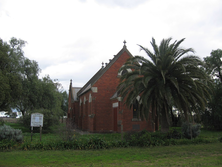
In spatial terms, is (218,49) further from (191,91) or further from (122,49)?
(191,91)

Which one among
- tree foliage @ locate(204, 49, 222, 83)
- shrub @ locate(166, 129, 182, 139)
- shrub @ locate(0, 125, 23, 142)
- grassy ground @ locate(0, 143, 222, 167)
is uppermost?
tree foliage @ locate(204, 49, 222, 83)

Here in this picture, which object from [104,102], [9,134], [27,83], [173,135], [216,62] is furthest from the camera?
[216,62]

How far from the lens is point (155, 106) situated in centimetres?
1666

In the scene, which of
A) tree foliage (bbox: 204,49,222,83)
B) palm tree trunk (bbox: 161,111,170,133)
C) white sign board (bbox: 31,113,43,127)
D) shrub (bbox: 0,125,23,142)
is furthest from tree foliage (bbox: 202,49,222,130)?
shrub (bbox: 0,125,23,142)

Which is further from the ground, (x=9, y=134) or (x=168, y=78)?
(x=168, y=78)

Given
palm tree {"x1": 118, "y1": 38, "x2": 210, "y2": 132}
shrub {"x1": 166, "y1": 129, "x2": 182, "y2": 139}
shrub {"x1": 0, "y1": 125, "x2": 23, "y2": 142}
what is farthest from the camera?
shrub {"x1": 166, "y1": 129, "x2": 182, "y2": 139}

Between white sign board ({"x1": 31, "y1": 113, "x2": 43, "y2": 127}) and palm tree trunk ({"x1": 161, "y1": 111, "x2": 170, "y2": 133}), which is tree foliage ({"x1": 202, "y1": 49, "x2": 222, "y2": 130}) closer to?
palm tree trunk ({"x1": 161, "y1": 111, "x2": 170, "y2": 133})

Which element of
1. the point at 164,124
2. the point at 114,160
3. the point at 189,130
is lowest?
the point at 114,160

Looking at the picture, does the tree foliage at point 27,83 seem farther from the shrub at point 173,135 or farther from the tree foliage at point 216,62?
the tree foliage at point 216,62

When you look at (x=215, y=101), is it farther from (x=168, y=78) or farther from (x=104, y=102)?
(x=168, y=78)

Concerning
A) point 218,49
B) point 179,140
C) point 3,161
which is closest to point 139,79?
point 179,140

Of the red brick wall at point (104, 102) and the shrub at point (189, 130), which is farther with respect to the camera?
the red brick wall at point (104, 102)

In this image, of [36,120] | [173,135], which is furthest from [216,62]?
[36,120]

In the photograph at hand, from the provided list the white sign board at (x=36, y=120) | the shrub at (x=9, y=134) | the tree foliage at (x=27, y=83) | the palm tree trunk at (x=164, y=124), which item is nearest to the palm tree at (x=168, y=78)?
the palm tree trunk at (x=164, y=124)
